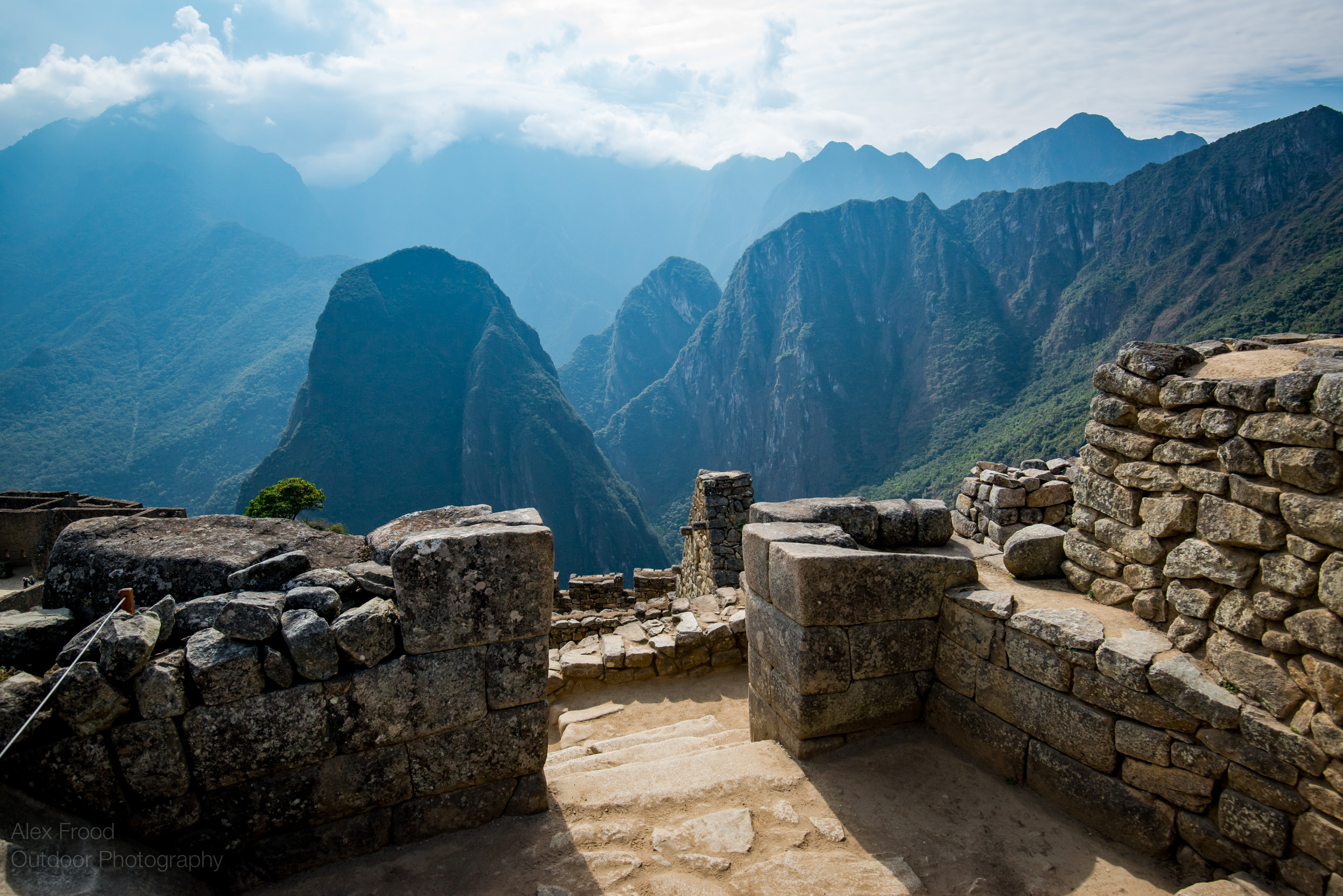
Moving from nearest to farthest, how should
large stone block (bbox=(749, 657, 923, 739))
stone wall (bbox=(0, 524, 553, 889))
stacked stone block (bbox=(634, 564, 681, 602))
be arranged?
stone wall (bbox=(0, 524, 553, 889)), large stone block (bbox=(749, 657, 923, 739)), stacked stone block (bbox=(634, 564, 681, 602))

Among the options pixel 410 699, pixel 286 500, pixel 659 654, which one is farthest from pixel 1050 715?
pixel 286 500

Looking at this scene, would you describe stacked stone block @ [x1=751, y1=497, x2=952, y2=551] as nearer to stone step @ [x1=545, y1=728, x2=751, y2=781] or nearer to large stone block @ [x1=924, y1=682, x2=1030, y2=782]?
large stone block @ [x1=924, y1=682, x2=1030, y2=782]

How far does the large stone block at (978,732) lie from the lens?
169 inches

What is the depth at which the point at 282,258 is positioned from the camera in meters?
158

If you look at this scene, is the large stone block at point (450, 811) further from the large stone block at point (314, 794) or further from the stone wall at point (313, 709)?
the large stone block at point (314, 794)

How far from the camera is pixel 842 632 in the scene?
453 cm

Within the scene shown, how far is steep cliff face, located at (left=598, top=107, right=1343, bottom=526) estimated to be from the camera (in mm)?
52062

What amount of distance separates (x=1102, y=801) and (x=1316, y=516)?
2121 mm

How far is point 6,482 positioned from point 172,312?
219ft

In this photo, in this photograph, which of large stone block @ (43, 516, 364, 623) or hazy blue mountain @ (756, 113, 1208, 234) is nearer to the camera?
large stone block @ (43, 516, 364, 623)

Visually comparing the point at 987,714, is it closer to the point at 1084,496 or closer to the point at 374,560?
the point at 1084,496

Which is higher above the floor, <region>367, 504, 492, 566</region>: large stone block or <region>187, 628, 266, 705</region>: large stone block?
<region>367, 504, 492, 566</region>: large stone block

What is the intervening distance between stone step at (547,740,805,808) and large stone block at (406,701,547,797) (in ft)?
1.64

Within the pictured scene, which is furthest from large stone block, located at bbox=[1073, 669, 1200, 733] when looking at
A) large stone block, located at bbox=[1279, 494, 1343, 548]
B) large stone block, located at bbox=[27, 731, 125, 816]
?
large stone block, located at bbox=[27, 731, 125, 816]
